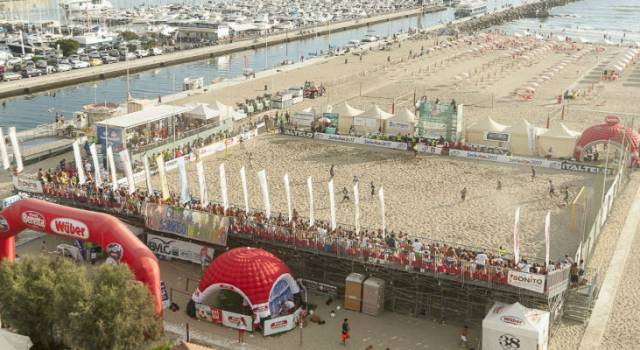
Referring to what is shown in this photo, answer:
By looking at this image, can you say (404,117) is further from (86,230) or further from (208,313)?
(86,230)

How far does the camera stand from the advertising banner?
17.4 m

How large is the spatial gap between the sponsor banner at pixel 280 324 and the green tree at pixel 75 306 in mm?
2982

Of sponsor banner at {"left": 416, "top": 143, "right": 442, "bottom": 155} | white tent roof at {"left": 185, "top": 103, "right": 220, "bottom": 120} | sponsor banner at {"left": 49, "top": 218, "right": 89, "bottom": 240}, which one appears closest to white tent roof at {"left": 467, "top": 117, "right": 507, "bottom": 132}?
sponsor banner at {"left": 416, "top": 143, "right": 442, "bottom": 155}

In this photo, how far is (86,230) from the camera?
17656 millimetres

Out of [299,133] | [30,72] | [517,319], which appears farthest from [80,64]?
[517,319]

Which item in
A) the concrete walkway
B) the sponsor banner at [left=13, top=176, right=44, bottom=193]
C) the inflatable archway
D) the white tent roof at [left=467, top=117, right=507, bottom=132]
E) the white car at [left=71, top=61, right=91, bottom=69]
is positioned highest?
the inflatable archway

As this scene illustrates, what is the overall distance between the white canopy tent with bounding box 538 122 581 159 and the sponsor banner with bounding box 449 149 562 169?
1.03 metres

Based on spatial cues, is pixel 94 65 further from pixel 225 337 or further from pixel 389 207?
pixel 225 337

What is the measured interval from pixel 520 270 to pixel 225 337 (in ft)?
23.1

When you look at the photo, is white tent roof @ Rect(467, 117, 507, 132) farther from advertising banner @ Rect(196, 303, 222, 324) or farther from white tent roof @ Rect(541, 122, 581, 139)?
advertising banner @ Rect(196, 303, 222, 324)

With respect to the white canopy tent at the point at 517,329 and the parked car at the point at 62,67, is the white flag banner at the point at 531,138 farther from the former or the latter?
the parked car at the point at 62,67

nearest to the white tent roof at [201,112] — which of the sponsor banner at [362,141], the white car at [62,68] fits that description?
the sponsor banner at [362,141]

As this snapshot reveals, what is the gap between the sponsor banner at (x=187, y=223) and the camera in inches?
786

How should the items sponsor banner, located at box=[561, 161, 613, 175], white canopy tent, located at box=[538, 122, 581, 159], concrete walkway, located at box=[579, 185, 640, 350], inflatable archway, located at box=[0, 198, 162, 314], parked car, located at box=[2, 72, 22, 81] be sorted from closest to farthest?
inflatable archway, located at box=[0, 198, 162, 314] → concrete walkway, located at box=[579, 185, 640, 350] → sponsor banner, located at box=[561, 161, 613, 175] → white canopy tent, located at box=[538, 122, 581, 159] → parked car, located at box=[2, 72, 22, 81]
